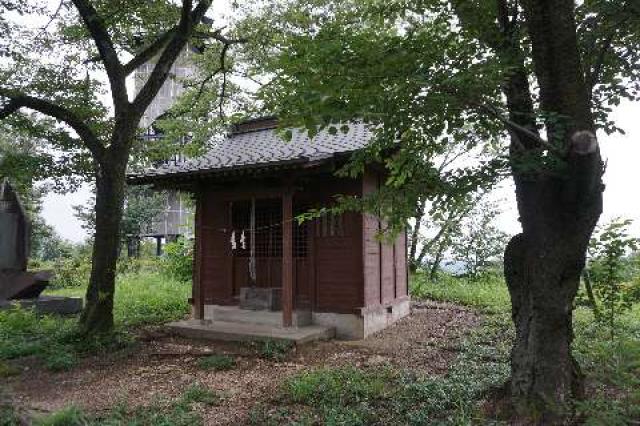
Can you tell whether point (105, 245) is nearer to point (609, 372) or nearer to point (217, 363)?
point (217, 363)

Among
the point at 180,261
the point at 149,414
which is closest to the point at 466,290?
the point at 180,261

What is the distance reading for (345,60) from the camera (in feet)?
11.9

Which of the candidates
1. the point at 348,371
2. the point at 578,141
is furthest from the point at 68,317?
the point at 578,141

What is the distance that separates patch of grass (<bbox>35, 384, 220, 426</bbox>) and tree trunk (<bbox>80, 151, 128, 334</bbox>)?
145 inches

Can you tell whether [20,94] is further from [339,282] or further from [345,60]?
[345,60]

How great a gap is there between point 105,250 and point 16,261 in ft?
13.8

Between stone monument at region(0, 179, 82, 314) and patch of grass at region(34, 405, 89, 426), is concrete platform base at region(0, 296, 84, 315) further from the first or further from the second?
patch of grass at region(34, 405, 89, 426)

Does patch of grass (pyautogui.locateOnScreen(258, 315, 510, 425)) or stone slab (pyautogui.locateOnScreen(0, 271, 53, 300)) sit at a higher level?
stone slab (pyautogui.locateOnScreen(0, 271, 53, 300))

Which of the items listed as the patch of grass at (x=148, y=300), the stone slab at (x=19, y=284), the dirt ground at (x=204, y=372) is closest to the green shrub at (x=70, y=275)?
the patch of grass at (x=148, y=300)

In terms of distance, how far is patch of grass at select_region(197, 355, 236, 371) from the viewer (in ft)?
23.8

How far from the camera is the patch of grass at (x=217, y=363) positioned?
7.25m

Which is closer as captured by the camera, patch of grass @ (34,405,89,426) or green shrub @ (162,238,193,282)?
patch of grass @ (34,405,89,426)

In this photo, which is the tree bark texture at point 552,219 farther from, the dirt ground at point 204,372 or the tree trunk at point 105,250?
the tree trunk at point 105,250

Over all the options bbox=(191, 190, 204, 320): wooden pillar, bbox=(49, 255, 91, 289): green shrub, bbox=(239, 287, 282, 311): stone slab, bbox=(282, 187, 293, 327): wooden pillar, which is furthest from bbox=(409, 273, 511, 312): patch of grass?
bbox=(49, 255, 91, 289): green shrub
